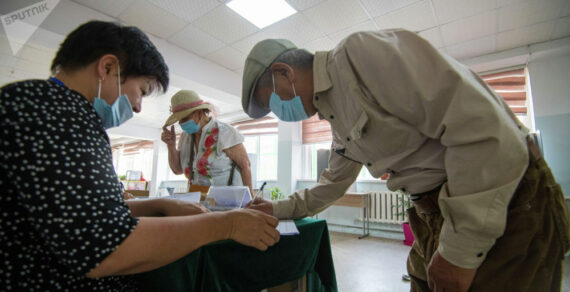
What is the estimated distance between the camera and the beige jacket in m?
0.55

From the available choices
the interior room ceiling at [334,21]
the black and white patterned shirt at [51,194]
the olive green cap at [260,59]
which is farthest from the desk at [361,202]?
the black and white patterned shirt at [51,194]

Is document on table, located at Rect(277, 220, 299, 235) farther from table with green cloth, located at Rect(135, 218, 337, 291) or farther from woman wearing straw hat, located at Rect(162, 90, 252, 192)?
woman wearing straw hat, located at Rect(162, 90, 252, 192)

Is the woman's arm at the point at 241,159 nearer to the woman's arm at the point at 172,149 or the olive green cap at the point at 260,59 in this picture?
the woman's arm at the point at 172,149

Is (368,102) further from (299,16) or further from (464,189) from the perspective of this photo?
(299,16)

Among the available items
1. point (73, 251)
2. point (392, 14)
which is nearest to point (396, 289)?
point (73, 251)

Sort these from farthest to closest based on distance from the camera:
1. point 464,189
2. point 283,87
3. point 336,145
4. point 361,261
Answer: point 361,261
point 336,145
point 283,87
point 464,189

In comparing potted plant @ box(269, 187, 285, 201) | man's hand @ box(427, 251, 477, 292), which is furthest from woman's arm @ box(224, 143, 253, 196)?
potted plant @ box(269, 187, 285, 201)

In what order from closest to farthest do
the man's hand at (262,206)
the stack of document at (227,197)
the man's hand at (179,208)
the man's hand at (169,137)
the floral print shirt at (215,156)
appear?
the man's hand at (179,208) < the man's hand at (262,206) < the stack of document at (227,197) < the floral print shirt at (215,156) < the man's hand at (169,137)

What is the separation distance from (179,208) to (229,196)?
0.98ft

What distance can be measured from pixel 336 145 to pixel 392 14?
2858 millimetres

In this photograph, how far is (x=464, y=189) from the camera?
0.57 metres

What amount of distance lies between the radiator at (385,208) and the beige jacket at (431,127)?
404 cm

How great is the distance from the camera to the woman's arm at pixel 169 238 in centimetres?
50

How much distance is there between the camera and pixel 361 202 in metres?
4.39
